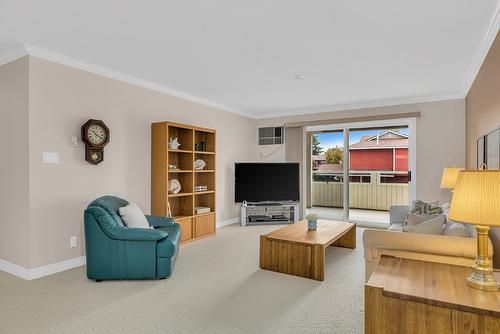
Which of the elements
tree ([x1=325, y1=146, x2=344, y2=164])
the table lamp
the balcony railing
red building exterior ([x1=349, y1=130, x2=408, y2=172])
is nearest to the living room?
the table lamp

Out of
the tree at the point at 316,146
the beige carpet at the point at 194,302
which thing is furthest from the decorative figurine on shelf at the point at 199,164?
the tree at the point at 316,146

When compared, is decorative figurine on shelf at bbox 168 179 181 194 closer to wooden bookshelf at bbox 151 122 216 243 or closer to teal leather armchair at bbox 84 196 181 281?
wooden bookshelf at bbox 151 122 216 243

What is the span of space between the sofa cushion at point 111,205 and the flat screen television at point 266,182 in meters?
2.78

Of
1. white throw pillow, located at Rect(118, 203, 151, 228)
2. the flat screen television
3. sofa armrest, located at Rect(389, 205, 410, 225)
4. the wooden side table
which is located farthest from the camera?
the flat screen television

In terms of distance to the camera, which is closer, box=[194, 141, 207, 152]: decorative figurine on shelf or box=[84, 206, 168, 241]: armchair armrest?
box=[84, 206, 168, 241]: armchair armrest

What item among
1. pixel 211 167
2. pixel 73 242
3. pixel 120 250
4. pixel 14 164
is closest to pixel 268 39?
pixel 120 250

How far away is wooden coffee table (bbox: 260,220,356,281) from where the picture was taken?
10.6 ft

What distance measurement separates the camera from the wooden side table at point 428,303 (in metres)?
1.40

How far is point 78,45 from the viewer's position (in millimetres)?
3127

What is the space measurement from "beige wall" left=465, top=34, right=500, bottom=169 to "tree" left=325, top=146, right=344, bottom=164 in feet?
8.49

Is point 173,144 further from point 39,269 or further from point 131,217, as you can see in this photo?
point 39,269

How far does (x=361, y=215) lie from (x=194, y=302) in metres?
4.62

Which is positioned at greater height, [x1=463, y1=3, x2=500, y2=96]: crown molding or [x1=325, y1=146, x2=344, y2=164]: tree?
[x1=463, y1=3, x2=500, y2=96]: crown molding

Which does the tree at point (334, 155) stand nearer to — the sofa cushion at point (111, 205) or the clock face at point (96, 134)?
the sofa cushion at point (111, 205)
